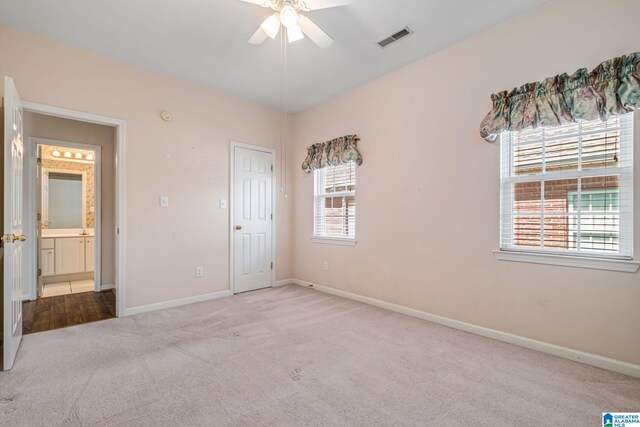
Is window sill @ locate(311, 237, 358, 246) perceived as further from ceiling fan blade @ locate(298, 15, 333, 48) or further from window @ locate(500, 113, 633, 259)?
ceiling fan blade @ locate(298, 15, 333, 48)

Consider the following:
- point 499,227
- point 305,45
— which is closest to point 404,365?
point 499,227

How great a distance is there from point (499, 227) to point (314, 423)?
220 centimetres

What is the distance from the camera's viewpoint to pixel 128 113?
336 cm

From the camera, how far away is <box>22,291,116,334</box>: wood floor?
10.2 feet

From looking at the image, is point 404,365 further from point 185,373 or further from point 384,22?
point 384,22

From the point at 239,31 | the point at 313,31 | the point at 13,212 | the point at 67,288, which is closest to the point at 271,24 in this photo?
the point at 313,31

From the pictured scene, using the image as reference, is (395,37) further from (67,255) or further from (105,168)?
(67,255)

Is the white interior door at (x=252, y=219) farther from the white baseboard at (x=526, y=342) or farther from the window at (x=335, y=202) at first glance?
the white baseboard at (x=526, y=342)

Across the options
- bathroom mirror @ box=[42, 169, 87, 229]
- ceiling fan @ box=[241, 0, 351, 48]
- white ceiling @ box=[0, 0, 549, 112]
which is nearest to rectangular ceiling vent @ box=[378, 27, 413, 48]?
white ceiling @ box=[0, 0, 549, 112]

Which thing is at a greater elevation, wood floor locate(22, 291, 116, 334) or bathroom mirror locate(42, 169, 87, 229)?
bathroom mirror locate(42, 169, 87, 229)

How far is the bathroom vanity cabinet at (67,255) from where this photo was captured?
483 cm

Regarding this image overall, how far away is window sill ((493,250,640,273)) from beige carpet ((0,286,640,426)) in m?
0.74

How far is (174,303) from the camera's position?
3662 mm

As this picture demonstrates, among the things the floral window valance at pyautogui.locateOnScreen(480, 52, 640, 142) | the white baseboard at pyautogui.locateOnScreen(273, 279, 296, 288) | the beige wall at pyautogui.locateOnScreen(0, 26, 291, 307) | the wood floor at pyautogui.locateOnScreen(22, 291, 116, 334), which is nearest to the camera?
the floral window valance at pyautogui.locateOnScreen(480, 52, 640, 142)
